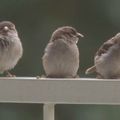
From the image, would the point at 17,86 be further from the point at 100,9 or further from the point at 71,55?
the point at 100,9

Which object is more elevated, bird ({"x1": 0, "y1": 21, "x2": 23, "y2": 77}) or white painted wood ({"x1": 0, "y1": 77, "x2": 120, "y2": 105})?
bird ({"x1": 0, "y1": 21, "x2": 23, "y2": 77})

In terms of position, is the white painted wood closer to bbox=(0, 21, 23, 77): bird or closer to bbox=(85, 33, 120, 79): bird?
bbox=(85, 33, 120, 79): bird

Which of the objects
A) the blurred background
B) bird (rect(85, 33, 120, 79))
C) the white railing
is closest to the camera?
the white railing

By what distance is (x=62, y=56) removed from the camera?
11.7 ft

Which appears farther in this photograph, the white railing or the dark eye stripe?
the dark eye stripe

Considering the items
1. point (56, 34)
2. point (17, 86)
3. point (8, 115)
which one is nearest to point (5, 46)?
point (56, 34)

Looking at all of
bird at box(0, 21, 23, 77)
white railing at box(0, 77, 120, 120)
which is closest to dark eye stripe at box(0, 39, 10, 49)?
bird at box(0, 21, 23, 77)

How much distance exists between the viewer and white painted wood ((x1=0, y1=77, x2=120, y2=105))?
270cm

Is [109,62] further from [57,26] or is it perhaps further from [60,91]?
[57,26]

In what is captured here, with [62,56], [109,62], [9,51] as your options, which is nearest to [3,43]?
[9,51]

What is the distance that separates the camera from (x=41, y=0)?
8375mm

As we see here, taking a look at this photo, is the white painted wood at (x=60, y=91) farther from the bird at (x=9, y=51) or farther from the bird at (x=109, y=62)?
the bird at (x=9, y=51)

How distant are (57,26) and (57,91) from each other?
4983mm

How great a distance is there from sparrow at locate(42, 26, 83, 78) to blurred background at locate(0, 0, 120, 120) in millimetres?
3585
